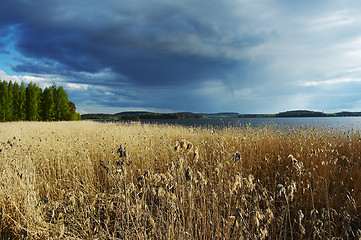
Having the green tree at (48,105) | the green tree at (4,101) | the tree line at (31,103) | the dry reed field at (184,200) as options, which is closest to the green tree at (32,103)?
the tree line at (31,103)

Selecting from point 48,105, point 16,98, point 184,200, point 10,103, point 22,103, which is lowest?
point 184,200

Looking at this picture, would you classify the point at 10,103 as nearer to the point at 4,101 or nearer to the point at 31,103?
the point at 4,101

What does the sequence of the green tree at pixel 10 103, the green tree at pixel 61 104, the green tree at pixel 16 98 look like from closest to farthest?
the green tree at pixel 10 103, the green tree at pixel 16 98, the green tree at pixel 61 104

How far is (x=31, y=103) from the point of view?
37.7 meters

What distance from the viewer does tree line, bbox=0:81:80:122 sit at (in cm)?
3541

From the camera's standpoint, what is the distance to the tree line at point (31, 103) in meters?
35.4

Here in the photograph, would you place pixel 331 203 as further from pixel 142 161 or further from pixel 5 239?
pixel 5 239

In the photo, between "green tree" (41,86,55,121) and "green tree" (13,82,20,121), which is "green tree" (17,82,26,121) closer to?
"green tree" (13,82,20,121)

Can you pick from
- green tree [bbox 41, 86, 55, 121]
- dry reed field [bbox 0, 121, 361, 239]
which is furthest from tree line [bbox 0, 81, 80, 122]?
dry reed field [bbox 0, 121, 361, 239]

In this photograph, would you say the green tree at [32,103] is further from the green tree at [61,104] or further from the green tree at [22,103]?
the green tree at [61,104]

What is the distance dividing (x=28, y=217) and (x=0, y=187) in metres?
1.03

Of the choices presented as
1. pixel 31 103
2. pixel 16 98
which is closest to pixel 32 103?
pixel 31 103

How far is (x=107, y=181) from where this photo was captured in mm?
4777

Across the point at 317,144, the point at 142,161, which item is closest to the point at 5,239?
the point at 142,161
